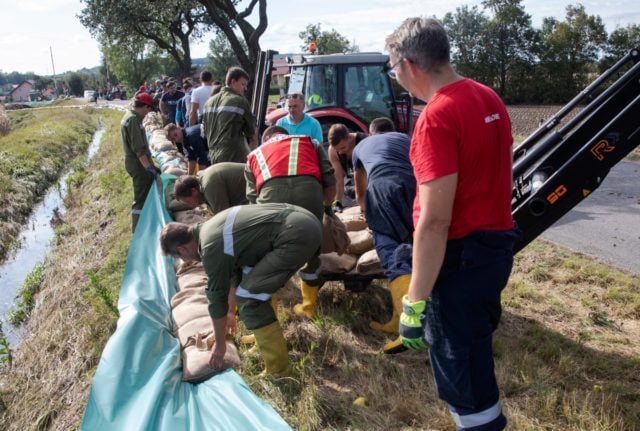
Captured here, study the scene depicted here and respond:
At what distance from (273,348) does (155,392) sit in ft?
2.33

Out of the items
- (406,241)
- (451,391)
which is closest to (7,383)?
(406,241)

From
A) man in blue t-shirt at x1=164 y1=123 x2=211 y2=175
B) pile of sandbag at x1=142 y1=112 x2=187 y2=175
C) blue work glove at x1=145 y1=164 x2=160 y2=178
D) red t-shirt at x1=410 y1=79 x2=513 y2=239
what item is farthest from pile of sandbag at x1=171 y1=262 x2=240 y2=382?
pile of sandbag at x1=142 y1=112 x2=187 y2=175

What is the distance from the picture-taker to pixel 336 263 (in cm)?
409

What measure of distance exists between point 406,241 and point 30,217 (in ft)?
29.5

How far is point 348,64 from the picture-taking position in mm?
7996

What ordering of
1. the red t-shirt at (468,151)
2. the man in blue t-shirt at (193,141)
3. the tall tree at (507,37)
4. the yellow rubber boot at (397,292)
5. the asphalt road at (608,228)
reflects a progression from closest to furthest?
1. the red t-shirt at (468,151)
2. the yellow rubber boot at (397,292)
3. the asphalt road at (608,228)
4. the man in blue t-shirt at (193,141)
5. the tall tree at (507,37)

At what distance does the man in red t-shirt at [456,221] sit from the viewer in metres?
1.74

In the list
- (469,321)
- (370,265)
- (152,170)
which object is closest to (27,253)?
(152,170)

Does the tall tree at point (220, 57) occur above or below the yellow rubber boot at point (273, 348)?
above

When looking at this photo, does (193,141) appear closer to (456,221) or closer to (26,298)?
(26,298)

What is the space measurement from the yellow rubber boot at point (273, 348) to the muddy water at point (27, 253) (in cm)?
321

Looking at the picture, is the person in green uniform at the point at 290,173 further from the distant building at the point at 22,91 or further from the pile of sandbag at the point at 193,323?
the distant building at the point at 22,91

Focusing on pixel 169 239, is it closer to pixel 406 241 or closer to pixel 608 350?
pixel 406 241

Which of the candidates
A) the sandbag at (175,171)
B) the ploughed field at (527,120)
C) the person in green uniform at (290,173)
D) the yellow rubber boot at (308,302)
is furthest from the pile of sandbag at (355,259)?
the ploughed field at (527,120)
